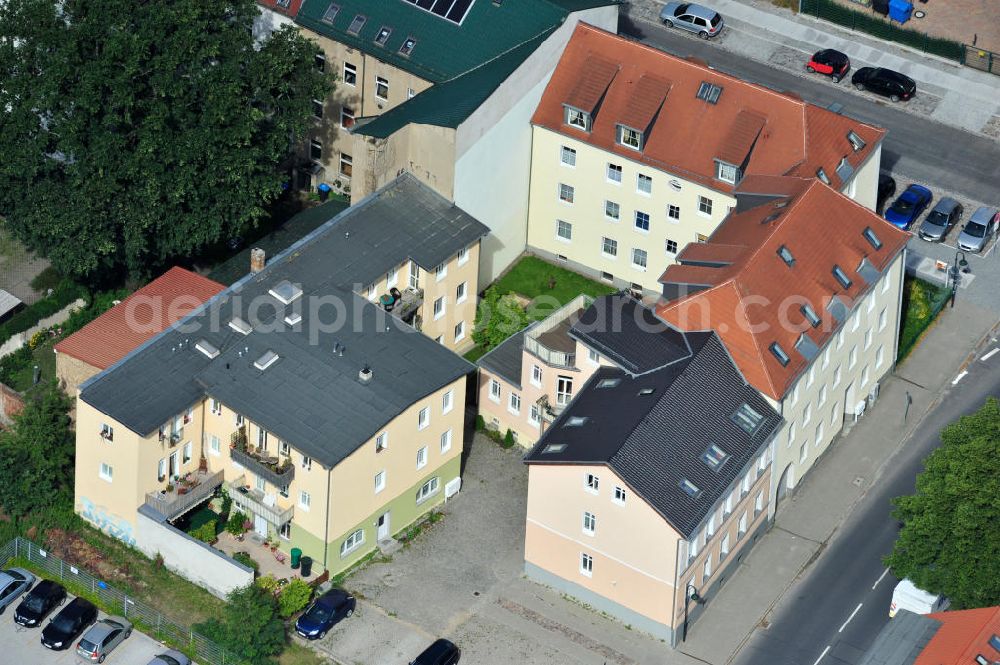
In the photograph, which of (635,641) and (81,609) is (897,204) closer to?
(635,641)

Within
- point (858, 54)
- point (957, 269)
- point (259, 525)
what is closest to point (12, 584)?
point (259, 525)

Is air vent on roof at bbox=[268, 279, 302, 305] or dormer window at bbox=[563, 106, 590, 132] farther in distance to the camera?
dormer window at bbox=[563, 106, 590, 132]

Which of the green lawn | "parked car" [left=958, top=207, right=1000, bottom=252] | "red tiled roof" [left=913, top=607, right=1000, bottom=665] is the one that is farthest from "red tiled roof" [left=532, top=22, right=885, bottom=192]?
"red tiled roof" [left=913, top=607, right=1000, bottom=665]

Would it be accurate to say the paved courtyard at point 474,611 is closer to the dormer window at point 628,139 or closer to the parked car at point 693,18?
the dormer window at point 628,139

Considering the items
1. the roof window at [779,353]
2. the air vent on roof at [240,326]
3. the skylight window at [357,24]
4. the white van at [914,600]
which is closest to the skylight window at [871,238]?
the roof window at [779,353]

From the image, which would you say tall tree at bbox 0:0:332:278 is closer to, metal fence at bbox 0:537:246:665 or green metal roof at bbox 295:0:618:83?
green metal roof at bbox 295:0:618:83
